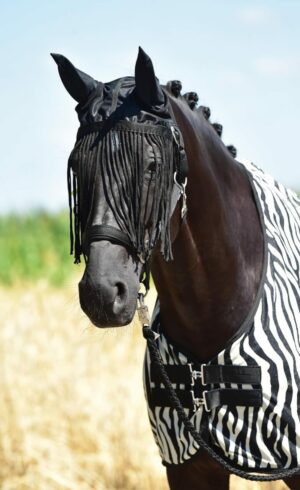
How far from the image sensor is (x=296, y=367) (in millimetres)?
3189

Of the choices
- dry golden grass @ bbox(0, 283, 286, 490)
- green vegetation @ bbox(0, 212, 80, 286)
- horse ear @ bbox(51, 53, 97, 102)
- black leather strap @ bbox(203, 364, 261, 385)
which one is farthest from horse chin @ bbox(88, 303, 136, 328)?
green vegetation @ bbox(0, 212, 80, 286)

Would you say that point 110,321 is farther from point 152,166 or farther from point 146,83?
point 146,83

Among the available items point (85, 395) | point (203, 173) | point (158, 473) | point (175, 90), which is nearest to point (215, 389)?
point (203, 173)

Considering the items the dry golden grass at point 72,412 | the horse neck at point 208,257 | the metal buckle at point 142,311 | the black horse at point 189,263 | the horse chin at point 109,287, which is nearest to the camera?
the horse chin at point 109,287

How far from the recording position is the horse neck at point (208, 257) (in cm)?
309

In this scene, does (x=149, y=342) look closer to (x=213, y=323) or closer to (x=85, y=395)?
(x=213, y=323)

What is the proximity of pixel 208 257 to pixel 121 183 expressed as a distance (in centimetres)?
55

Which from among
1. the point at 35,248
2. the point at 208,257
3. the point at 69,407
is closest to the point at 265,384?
the point at 208,257

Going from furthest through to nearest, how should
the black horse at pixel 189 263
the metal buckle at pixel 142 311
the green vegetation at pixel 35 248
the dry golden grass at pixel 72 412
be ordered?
the green vegetation at pixel 35 248, the dry golden grass at pixel 72 412, the metal buckle at pixel 142 311, the black horse at pixel 189 263

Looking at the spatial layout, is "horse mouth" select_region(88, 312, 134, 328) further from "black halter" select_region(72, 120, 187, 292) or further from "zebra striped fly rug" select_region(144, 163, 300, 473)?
"zebra striped fly rug" select_region(144, 163, 300, 473)

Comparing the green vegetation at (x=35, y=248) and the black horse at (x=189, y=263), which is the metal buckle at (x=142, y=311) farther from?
the green vegetation at (x=35, y=248)

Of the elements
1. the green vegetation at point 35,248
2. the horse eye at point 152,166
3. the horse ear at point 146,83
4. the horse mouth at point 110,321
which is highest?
the green vegetation at point 35,248

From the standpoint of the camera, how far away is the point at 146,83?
111 inches

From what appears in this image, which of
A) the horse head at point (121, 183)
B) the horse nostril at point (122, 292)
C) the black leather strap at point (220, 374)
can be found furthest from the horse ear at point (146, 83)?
the black leather strap at point (220, 374)
